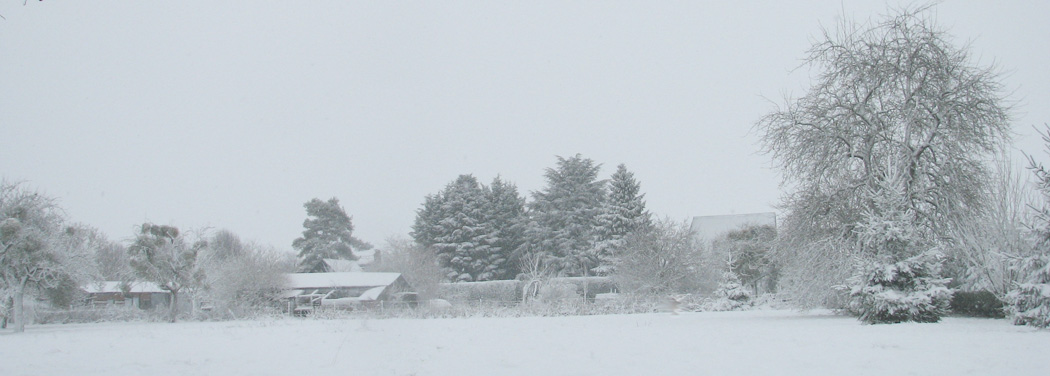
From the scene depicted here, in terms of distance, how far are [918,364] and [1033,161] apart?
734cm

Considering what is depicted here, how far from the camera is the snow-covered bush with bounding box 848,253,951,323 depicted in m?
15.8

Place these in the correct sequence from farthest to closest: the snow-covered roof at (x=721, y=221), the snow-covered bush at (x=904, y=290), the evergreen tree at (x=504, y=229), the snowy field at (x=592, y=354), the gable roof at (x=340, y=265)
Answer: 1. the gable roof at (x=340, y=265)
2. the snow-covered roof at (x=721, y=221)
3. the evergreen tree at (x=504, y=229)
4. the snow-covered bush at (x=904, y=290)
5. the snowy field at (x=592, y=354)

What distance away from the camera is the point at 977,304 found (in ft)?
56.7

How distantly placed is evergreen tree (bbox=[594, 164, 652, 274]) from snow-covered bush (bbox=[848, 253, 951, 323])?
28510 millimetres

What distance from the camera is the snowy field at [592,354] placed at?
336 inches

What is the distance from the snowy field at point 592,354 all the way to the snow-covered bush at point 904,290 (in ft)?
3.69

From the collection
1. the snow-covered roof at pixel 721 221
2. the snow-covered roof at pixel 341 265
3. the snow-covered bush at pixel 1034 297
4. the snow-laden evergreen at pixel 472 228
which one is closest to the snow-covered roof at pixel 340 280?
the snow-laden evergreen at pixel 472 228

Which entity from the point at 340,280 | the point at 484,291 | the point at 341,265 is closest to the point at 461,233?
the point at 484,291

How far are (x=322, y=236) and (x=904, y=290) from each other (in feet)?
168

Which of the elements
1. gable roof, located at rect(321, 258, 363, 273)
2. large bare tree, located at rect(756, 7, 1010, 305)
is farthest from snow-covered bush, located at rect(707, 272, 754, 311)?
gable roof, located at rect(321, 258, 363, 273)

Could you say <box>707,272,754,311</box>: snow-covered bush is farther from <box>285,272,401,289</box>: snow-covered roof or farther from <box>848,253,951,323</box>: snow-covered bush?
<box>285,272,401,289</box>: snow-covered roof

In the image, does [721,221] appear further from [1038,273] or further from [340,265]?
[1038,273]

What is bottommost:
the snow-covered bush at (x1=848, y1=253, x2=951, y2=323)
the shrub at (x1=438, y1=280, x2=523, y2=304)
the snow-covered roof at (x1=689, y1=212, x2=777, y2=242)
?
the shrub at (x1=438, y1=280, x2=523, y2=304)

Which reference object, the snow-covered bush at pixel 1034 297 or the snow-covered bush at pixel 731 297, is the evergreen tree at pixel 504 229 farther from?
the snow-covered bush at pixel 1034 297
